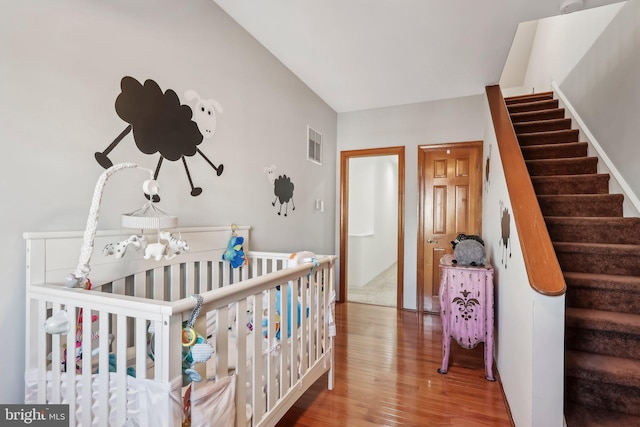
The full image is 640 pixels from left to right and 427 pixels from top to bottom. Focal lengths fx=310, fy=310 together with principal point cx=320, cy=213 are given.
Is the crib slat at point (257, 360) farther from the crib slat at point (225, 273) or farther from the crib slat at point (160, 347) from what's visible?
the crib slat at point (225, 273)

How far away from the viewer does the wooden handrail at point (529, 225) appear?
1284 millimetres

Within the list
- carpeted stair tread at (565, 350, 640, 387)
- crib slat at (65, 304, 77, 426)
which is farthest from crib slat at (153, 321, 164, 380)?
carpeted stair tread at (565, 350, 640, 387)

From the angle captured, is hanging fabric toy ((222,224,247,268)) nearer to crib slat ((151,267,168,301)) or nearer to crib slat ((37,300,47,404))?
crib slat ((151,267,168,301))

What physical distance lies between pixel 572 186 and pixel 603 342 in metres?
1.37

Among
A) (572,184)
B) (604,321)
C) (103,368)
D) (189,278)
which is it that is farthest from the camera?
(572,184)

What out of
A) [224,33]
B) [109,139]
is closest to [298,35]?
[224,33]

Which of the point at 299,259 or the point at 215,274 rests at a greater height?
the point at 299,259

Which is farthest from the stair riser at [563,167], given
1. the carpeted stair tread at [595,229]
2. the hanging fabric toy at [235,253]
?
the hanging fabric toy at [235,253]

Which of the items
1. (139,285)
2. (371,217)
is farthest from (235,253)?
(371,217)

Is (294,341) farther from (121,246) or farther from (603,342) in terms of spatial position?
(603,342)

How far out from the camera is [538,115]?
3396 millimetres

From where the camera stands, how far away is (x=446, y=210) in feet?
11.7

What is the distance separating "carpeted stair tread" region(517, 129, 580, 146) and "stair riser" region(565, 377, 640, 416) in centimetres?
227

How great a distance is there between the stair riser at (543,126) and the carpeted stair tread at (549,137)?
0.11 metres
